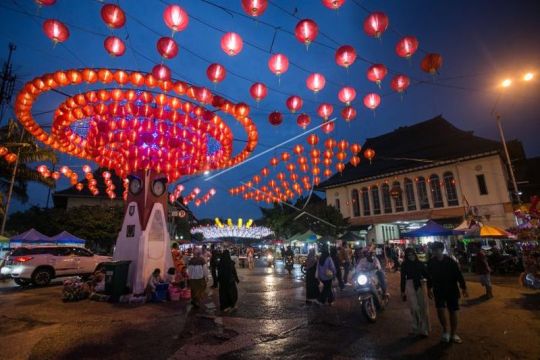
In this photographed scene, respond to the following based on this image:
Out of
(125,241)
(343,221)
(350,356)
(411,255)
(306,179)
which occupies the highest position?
(306,179)

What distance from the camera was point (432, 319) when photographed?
7.46 m

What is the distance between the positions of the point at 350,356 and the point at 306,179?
16573mm

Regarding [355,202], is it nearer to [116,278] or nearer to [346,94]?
[346,94]

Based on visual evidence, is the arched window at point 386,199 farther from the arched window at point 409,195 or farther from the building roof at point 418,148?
the arched window at point 409,195

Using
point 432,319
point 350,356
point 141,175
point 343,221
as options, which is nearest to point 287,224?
point 343,221

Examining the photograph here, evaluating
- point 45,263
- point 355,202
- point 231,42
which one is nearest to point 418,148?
point 355,202

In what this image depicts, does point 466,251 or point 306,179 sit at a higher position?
point 306,179

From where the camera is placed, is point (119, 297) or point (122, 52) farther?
point (119, 297)

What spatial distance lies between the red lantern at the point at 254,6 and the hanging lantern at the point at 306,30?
1.17 meters

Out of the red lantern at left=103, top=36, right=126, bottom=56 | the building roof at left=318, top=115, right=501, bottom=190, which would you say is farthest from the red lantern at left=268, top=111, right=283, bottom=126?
the building roof at left=318, top=115, right=501, bottom=190

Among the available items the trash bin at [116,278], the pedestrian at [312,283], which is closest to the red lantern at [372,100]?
the pedestrian at [312,283]

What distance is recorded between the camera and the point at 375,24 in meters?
7.75

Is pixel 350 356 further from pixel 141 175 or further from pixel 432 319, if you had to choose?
pixel 141 175

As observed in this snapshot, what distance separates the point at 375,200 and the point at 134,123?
25745mm
